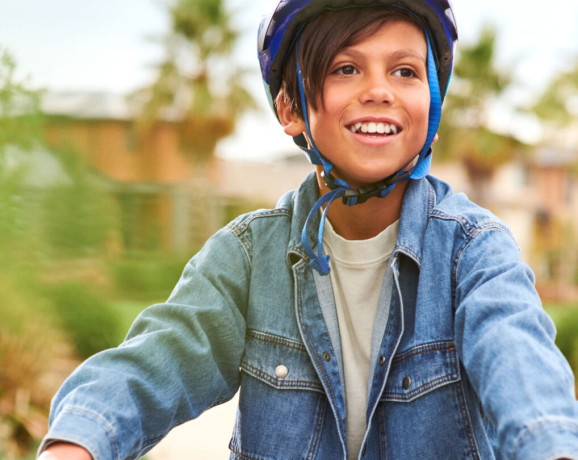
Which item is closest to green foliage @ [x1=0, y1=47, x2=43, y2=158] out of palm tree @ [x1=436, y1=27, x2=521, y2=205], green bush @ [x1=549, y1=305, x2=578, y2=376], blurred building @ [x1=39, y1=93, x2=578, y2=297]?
green bush @ [x1=549, y1=305, x2=578, y2=376]

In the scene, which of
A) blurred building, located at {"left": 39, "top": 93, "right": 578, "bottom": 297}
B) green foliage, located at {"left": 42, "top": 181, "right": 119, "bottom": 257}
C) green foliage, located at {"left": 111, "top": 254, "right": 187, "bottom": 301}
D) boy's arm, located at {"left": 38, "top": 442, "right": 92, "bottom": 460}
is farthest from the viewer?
blurred building, located at {"left": 39, "top": 93, "right": 578, "bottom": 297}

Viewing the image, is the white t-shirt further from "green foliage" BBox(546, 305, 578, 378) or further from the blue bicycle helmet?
"green foliage" BBox(546, 305, 578, 378)

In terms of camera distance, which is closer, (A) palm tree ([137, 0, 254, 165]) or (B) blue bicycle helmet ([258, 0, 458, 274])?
(B) blue bicycle helmet ([258, 0, 458, 274])

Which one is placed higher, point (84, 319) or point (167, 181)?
point (84, 319)

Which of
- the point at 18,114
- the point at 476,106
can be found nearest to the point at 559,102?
the point at 476,106

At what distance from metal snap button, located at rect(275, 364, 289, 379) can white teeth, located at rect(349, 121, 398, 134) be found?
2.38ft

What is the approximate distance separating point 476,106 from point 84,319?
844 inches

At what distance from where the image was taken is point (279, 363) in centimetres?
204

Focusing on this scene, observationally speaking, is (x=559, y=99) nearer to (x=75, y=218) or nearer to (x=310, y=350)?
(x=75, y=218)

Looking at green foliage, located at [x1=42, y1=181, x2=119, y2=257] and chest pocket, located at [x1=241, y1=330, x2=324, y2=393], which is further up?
chest pocket, located at [x1=241, y1=330, x2=324, y2=393]

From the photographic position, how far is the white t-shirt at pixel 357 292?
2.08 m

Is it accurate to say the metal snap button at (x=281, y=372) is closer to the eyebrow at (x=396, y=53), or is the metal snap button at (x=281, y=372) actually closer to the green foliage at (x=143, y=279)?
the eyebrow at (x=396, y=53)

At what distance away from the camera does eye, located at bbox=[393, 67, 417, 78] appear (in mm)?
2068

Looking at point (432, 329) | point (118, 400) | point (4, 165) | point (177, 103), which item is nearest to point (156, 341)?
point (118, 400)
